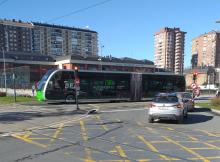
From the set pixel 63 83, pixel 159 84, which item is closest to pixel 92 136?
pixel 63 83

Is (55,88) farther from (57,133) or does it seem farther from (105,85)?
(57,133)

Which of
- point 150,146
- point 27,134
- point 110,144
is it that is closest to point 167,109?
point 150,146

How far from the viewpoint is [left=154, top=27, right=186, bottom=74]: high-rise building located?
127812mm

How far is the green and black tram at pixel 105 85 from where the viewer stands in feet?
102

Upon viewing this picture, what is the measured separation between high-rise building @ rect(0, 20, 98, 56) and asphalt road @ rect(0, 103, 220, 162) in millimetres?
89111

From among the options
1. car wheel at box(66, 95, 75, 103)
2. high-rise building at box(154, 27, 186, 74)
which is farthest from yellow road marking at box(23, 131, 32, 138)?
high-rise building at box(154, 27, 186, 74)

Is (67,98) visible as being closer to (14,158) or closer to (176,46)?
(14,158)

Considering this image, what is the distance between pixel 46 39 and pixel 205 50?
59773 millimetres

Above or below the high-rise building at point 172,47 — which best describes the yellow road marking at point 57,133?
below

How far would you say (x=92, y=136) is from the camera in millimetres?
12781

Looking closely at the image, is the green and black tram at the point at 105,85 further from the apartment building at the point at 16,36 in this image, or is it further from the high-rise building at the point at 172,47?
the high-rise building at the point at 172,47

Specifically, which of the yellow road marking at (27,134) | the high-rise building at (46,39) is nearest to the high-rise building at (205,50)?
the high-rise building at (46,39)

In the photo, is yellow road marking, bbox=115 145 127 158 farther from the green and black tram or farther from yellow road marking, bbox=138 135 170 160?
the green and black tram

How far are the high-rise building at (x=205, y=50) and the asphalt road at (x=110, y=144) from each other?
10277 centimetres
